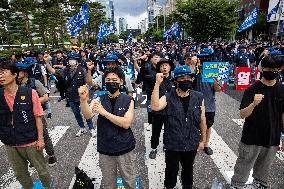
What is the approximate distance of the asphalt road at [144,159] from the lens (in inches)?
188

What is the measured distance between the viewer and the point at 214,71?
198 inches

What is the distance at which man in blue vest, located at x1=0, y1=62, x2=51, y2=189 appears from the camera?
11.8 ft

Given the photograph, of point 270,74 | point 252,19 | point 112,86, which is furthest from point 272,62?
point 252,19

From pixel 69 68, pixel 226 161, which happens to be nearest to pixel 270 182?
pixel 226 161

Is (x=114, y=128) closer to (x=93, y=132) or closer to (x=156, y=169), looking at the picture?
(x=156, y=169)

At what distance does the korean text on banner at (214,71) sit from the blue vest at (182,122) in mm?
1593

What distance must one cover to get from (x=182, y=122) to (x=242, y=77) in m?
8.17

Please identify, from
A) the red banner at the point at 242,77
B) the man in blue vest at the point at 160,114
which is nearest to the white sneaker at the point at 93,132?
the man in blue vest at the point at 160,114

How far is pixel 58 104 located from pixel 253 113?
333 inches

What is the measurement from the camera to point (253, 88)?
3.69m

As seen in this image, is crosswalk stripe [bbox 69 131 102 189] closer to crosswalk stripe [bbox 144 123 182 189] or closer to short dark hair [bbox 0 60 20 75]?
crosswalk stripe [bbox 144 123 182 189]

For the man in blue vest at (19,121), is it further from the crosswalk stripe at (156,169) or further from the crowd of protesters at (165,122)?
A: the crosswalk stripe at (156,169)

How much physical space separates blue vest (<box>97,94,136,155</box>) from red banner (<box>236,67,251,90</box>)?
8021mm

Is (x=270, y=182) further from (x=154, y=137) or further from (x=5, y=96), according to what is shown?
(x=5, y=96)
